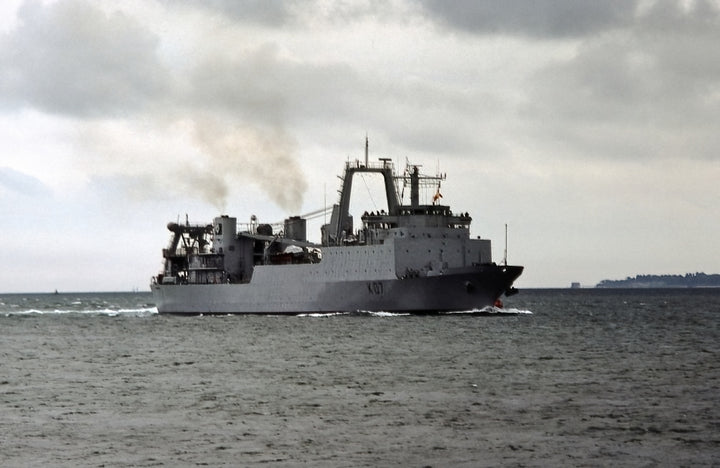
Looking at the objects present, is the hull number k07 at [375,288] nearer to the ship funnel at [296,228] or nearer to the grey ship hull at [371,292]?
the grey ship hull at [371,292]

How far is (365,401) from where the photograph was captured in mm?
29031

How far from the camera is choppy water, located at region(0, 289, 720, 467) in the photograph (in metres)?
21.3

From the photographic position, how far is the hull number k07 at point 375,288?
6757cm

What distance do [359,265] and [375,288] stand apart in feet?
6.25

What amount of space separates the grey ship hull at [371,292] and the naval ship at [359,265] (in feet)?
0.22

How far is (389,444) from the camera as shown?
2216cm

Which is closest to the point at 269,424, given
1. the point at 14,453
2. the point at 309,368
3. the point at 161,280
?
the point at 14,453

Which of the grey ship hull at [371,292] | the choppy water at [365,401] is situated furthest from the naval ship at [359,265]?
the choppy water at [365,401]

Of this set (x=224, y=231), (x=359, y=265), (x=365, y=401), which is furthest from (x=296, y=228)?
(x=365, y=401)

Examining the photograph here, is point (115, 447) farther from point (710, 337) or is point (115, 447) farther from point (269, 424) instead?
point (710, 337)

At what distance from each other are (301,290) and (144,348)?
24005 mm

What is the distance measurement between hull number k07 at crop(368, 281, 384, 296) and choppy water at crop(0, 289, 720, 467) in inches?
459

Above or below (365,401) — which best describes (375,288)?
above

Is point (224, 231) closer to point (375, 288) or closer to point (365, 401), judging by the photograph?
point (375, 288)
